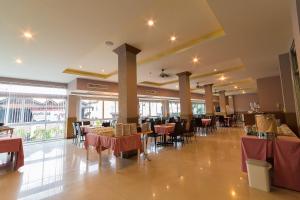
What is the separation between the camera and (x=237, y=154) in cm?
436

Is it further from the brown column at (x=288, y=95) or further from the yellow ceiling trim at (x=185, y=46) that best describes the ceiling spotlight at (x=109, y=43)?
the brown column at (x=288, y=95)

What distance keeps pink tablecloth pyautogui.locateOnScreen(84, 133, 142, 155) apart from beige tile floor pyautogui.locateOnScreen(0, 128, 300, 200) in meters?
0.47

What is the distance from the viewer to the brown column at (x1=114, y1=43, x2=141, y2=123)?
4465 millimetres

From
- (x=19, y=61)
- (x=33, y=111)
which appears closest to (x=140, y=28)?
(x=19, y=61)

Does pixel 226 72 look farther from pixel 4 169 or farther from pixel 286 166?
pixel 4 169

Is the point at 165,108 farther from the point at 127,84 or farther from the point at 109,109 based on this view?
the point at 127,84

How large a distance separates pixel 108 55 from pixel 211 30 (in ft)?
A: 10.9

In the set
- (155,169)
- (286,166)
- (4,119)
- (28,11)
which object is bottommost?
(155,169)

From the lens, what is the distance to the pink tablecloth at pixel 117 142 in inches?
133

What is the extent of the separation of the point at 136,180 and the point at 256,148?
7.55ft

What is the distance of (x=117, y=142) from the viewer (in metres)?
3.37

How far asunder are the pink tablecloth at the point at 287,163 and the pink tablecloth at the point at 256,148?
0.35 ft

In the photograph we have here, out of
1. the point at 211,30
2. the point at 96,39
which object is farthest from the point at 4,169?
the point at 211,30

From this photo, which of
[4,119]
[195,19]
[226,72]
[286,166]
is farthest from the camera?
[226,72]
